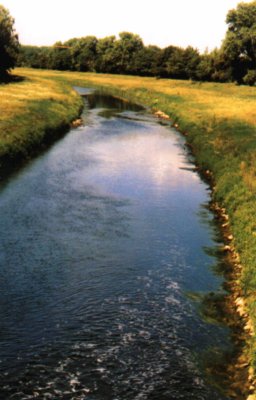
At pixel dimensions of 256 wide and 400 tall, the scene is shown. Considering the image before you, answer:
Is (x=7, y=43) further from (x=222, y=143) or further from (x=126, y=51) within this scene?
(x=126, y=51)

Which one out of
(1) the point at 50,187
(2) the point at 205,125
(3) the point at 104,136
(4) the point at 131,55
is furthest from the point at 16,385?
(4) the point at 131,55

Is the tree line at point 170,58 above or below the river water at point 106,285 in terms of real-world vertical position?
above

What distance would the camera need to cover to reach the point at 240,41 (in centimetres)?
10694

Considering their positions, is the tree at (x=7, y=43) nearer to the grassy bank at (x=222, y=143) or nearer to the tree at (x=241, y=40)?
the grassy bank at (x=222, y=143)

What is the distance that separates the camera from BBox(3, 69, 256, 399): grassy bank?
57.8 ft

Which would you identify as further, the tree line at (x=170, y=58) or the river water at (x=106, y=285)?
the tree line at (x=170, y=58)

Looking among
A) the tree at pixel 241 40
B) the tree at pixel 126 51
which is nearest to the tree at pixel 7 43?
the tree at pixel 241 40

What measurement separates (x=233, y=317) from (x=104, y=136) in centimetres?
3649

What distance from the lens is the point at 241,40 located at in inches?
4220

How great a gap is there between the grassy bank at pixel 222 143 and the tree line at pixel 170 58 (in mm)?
24349

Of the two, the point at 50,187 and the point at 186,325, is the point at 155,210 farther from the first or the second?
the point at 186,325

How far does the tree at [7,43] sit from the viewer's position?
9290cm

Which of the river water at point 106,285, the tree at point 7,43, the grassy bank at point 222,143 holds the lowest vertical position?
the river water at point 106,285

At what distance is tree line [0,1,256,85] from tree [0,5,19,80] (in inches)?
40.1
